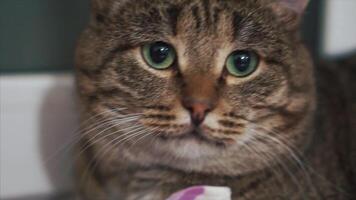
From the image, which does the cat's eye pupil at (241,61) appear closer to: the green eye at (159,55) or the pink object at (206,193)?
the green eye at (159,55)

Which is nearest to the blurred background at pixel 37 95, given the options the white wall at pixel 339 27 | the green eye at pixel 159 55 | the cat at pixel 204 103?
the white wall at pixel 339 27

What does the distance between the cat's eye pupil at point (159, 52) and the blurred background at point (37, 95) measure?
43 centimetres

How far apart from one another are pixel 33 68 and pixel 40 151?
0.77 feet

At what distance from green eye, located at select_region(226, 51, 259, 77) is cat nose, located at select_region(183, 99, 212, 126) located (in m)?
0.12

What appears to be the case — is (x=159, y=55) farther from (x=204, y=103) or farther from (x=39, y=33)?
(x=39, y=33)

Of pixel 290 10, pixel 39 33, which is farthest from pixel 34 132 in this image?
pixel 290 10

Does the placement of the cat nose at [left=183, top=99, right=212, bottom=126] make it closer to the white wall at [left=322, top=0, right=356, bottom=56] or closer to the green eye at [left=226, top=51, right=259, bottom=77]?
the green eye at [left=226, top=51, right=259, bottom=77]

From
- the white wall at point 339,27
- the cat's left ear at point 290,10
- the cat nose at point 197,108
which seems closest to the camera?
the cat nose at point 197,108

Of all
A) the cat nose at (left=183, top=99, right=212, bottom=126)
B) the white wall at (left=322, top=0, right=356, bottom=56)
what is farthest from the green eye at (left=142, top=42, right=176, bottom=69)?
the white wall at (left=322, top=0, right=356, bottom=56)

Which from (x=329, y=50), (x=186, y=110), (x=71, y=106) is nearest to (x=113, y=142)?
(x=186, y=110)

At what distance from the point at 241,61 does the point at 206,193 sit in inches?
10.4

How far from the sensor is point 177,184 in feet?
3.65

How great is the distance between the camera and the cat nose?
97cm

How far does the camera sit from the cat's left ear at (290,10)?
1131 millimetres
